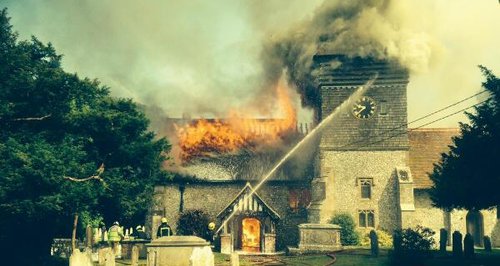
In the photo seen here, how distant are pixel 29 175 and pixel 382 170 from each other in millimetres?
26893

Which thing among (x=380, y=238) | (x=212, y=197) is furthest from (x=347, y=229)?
(x=212, y=197)

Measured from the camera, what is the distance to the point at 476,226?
36844mm

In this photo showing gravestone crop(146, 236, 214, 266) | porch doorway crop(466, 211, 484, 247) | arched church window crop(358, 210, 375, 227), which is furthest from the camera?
porch doorway crop(466, 211, 484, 247)

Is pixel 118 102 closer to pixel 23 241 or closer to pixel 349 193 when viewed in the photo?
pixel 23 241

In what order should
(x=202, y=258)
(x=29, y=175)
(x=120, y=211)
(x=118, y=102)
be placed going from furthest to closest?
(x=118, y=102) < (x=120, y=211) < (x=29, y=175) < (x=202, y=258)

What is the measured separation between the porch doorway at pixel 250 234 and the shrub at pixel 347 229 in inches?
272

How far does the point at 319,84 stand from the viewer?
127 feet

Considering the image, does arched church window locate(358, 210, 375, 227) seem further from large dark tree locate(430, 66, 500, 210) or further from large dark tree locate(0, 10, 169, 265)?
large dark tree locate(0, 10, 169, 265)


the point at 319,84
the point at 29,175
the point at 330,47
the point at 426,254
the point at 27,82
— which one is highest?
the point at 330,47

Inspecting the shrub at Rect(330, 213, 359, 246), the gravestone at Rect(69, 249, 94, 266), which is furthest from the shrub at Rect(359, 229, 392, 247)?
the gravestone at Rect(69, 249, 94, 266)

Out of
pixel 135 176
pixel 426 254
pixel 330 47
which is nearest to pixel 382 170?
pixel 330 47

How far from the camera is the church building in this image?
3591cm

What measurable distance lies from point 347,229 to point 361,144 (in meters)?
7.46

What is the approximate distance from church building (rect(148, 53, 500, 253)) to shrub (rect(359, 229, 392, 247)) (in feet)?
2.10
